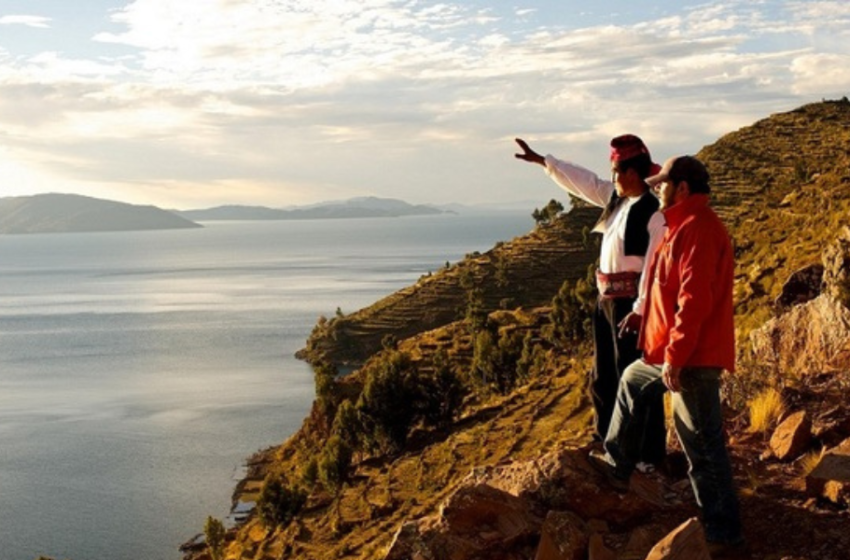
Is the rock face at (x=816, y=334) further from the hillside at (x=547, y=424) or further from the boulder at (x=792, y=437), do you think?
the boulder at (x=792, y=437)

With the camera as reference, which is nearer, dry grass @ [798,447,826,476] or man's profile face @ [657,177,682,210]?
man's profile face @ [657,177,682,210]

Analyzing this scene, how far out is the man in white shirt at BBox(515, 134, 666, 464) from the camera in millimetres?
6391

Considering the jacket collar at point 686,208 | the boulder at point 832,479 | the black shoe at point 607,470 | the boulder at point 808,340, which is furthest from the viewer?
the boulder at point 808,340

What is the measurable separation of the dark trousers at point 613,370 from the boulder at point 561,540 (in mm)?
1006

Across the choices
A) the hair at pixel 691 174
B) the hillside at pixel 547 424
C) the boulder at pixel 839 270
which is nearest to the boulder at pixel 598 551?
the hillside at pixel 547 424

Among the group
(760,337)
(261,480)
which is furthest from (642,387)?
(261,480)

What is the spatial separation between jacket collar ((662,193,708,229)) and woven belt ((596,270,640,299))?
37.6 inches

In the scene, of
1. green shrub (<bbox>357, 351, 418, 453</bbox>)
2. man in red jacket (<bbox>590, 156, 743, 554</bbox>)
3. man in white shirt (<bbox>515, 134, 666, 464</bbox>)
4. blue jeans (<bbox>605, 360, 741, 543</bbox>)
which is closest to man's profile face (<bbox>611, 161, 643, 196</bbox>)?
man in white shirt (<bbox>515, 134, 666, 464</bbox>)

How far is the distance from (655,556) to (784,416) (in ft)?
11.4

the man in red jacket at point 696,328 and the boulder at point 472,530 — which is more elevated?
the man in red jacket at point 696,328

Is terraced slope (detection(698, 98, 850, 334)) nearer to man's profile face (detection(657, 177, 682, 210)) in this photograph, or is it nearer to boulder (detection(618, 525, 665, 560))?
boulder (detection(618, 525, 665, 560))

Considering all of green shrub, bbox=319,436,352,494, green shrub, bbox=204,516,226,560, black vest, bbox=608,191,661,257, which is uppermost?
black vest, bbox=608,191,661,257

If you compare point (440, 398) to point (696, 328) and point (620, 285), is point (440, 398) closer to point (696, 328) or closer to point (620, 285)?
point (620, 285)

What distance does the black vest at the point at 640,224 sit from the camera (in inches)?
253
